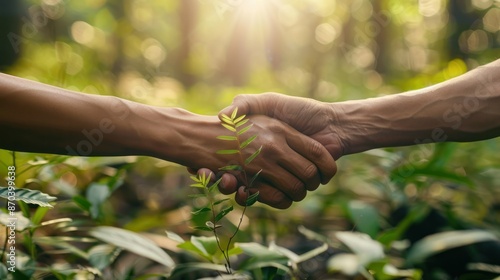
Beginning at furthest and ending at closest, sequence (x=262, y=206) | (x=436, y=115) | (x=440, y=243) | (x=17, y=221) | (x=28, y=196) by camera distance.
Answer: (x=262, y=206)
(x=436, y=115)
(x=440, y=243)
(x=17, y=221)
(x=28, y=196)

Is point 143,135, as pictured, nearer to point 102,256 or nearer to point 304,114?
point 102,256

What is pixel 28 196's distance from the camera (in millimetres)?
832

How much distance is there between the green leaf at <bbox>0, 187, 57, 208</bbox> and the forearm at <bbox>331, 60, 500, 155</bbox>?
29.9 inches

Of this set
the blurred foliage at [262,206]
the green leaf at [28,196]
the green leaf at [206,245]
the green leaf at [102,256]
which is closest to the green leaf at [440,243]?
the blurred foliage at [262,206]

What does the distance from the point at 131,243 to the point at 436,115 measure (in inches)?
27.9

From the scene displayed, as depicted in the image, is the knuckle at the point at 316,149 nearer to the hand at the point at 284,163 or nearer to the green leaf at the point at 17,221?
the hand at the point at 284,163

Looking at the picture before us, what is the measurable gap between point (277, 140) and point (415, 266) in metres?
0.40

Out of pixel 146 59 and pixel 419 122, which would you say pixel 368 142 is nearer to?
pixel 419 122

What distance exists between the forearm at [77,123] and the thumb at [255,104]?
0.48ft

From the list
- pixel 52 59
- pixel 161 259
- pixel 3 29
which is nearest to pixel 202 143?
pixel 161 259

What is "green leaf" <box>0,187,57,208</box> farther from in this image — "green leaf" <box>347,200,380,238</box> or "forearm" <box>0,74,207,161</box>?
"green leaf" <box>347,200,380,238</box>

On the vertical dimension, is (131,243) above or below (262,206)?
above

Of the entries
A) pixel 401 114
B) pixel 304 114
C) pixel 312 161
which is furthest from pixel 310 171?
pixel 401 114

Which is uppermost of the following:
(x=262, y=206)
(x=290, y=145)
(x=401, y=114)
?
(x=401, y=114)
